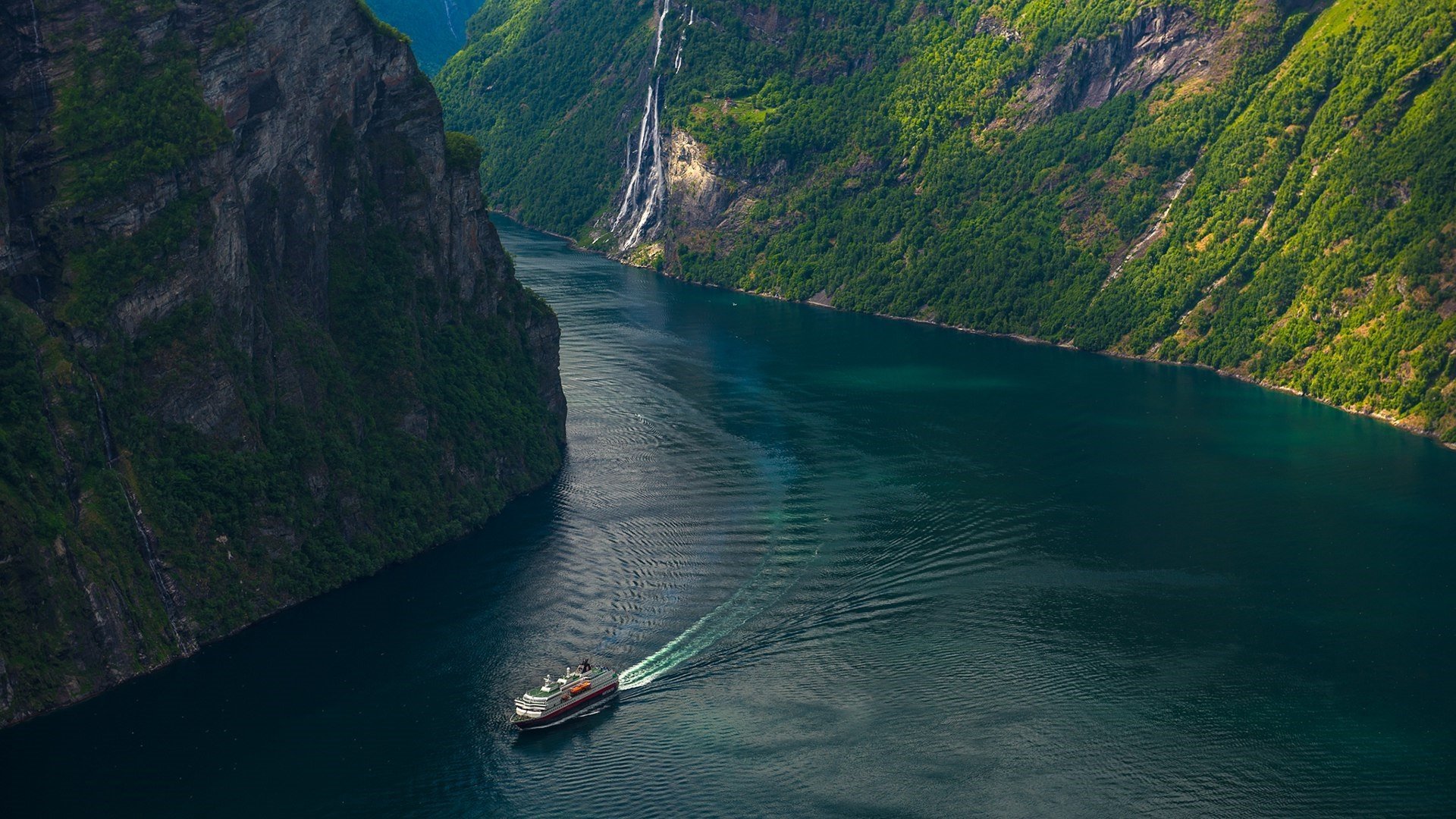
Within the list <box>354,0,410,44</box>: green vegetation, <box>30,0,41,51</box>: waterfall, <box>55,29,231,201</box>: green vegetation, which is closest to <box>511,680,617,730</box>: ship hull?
<box>55,29,231,201</box>: green vegetation

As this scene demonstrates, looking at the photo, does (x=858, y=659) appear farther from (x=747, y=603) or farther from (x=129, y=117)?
(x=129, y=117)

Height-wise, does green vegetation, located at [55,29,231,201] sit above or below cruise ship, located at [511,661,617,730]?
above

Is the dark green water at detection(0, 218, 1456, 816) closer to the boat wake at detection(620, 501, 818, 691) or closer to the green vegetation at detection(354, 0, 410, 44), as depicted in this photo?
the boat wake at detection(620, 501, 818, 691)

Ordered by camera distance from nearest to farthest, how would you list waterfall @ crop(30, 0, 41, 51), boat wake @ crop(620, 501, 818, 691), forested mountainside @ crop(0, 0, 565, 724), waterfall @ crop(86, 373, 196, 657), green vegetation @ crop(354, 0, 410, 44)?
1. forested mountainside @ crop(0, 0, 565, 724)
2. waterfall @ crop(86, 373, 196, 657)
3. boat wake @ crop(620, 501, 818, 691)
4. waterfall @ crop(30, 0, 41, 51)
5. green vegetation @ crop(354, 0, 410, 44)

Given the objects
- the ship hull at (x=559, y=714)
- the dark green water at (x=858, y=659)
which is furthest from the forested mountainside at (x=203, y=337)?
the ship hull at (x=559, y=714)

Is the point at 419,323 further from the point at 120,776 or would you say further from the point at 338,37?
the point at 120,776

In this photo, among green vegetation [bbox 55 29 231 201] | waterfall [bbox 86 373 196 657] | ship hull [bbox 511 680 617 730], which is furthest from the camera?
green vegetation [bbox 55 29 231 201]
